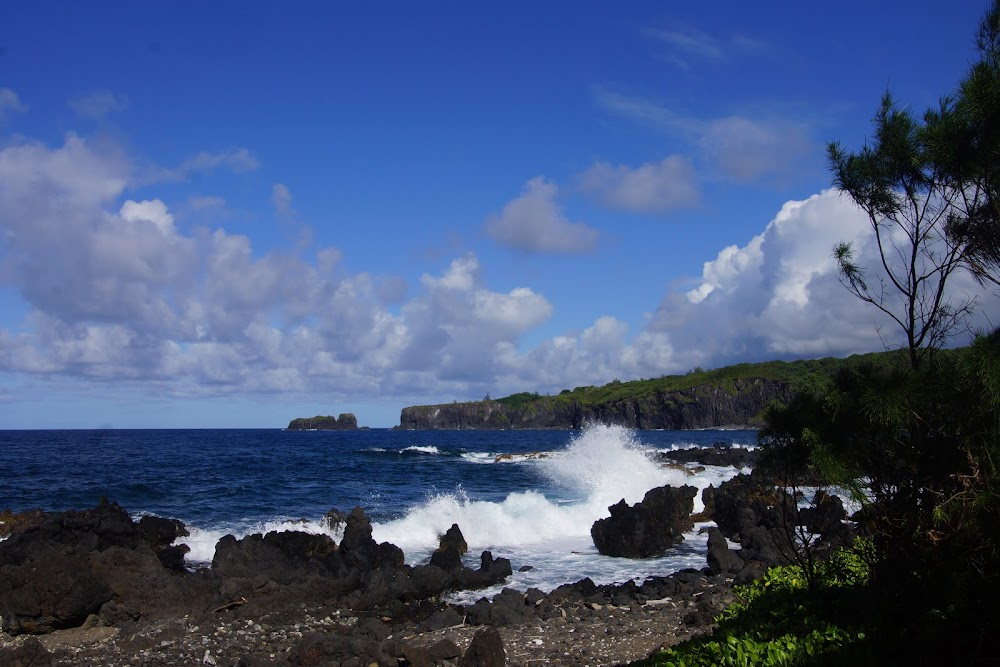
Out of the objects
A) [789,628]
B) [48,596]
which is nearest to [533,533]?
[48,596]

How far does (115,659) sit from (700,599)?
986 centimetres

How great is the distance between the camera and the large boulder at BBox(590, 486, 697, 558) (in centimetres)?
2075

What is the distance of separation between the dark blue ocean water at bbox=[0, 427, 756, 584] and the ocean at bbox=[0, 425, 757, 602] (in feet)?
0.24

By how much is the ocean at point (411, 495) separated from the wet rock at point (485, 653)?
5939 mm

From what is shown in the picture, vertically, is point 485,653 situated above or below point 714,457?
above

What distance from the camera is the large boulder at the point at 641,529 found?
20.8 meters

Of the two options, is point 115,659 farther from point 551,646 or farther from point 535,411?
point 535,411

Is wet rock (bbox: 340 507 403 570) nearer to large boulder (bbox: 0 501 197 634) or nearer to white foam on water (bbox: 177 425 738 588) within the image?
white foam on water (bbox: 177 425 738 588)

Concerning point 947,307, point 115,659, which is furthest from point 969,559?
point 115,659

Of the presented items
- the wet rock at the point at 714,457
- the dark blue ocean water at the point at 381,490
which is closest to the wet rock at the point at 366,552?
the dark blue ocean water at the point at 381,490

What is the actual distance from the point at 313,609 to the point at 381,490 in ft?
76.1

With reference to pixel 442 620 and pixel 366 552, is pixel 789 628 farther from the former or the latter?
pixel 366 552

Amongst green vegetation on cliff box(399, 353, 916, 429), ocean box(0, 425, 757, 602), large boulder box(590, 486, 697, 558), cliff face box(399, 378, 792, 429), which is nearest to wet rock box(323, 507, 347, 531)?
ocean box(0, 425, 757, 602)

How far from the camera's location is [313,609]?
14.0 metres
